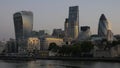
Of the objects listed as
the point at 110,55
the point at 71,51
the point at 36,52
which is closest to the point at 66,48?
the point at 71,51

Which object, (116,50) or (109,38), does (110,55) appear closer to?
(116,50)

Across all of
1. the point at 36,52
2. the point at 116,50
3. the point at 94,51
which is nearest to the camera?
the point at 116,50

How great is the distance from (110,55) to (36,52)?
78399mm

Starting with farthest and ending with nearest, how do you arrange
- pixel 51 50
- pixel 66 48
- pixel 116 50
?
pixel 51 50
pixel 66 48
pixel 116 50

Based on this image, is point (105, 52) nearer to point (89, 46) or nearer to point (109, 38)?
point (89, 46)

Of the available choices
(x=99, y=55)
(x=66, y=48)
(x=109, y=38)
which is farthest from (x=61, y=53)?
(x=109, y=38)

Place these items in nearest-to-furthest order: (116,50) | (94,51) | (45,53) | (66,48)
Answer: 1. (116,50)
2. (94,51)
3. (66,48)
4. (45,53)

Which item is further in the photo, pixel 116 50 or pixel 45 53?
pixel 45 53

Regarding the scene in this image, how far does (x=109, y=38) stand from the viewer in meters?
184

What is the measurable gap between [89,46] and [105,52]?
30.2 feet

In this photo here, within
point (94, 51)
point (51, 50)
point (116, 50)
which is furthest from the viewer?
point (51, 50)

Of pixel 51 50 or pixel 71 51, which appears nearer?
pixel 71 51

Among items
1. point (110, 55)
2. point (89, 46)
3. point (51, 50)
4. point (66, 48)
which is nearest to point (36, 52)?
point (51, 50)

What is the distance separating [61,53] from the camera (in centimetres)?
14500
